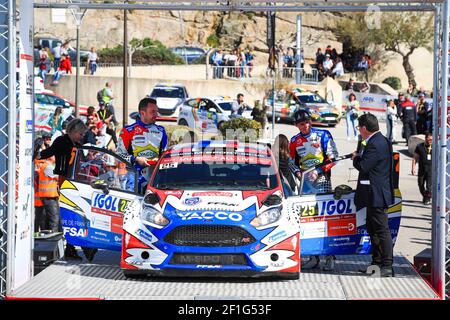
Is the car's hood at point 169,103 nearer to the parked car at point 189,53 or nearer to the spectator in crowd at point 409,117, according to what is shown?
the spectator in crowd at point 409,117

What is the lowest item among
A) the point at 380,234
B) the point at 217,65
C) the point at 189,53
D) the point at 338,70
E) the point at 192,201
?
the point at 380,234

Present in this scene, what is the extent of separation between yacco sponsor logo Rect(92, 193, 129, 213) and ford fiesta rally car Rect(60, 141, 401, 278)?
12 mm

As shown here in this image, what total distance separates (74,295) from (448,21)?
4595 millimetres

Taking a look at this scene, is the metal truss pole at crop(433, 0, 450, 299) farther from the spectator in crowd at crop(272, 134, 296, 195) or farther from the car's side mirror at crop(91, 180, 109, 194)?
the car's side mirror at crop(91, 180, 109, 194)

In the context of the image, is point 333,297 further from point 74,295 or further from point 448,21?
point 448,21

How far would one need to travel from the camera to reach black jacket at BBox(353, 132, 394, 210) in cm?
979

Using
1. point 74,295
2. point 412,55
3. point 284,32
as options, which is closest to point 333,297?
point 74,295

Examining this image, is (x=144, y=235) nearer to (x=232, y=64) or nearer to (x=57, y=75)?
(x=57, y=75)

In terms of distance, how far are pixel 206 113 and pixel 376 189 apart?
2443 cm

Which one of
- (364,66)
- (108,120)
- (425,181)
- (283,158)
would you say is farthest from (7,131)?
(364,66)

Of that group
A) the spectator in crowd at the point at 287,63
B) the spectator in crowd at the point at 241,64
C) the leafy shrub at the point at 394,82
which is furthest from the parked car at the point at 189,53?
the leafy shrub at the point at 394,82

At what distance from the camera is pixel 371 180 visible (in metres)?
9.81

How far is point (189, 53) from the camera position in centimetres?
5428
